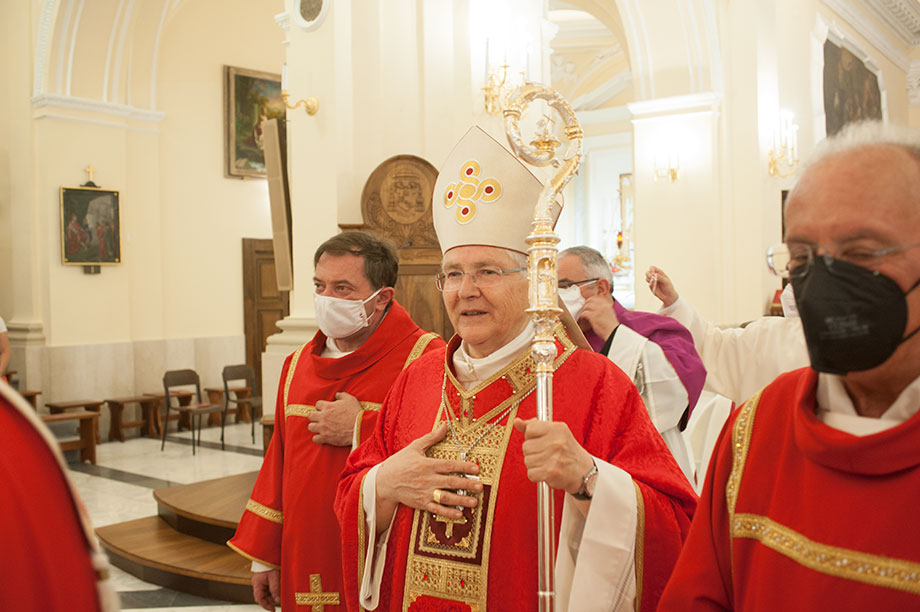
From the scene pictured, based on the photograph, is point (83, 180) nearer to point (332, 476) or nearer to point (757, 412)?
point (332, 476)

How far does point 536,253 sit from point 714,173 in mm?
7774

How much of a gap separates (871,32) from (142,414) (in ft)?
42.2

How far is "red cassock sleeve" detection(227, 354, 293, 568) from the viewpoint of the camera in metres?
2.78

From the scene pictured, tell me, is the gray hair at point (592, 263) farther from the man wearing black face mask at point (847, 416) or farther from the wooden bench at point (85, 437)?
the wooden bench at point (85, 437)

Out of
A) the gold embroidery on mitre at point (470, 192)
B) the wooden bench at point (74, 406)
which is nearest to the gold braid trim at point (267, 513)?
the gold embroidery on mitre at point (470, 192)

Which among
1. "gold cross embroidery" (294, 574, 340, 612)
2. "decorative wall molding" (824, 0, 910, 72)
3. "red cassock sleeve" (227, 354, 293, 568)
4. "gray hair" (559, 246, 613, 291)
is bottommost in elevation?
"gold cross embroidery" (294, 574, 340, 612)

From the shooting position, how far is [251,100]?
490 inches

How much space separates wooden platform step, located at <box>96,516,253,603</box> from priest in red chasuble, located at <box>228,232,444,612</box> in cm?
220

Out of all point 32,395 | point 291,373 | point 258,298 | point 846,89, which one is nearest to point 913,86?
point 846,89

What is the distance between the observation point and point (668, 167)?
912 cm

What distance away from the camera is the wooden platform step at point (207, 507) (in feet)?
18.1

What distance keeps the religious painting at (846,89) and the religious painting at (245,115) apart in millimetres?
8001

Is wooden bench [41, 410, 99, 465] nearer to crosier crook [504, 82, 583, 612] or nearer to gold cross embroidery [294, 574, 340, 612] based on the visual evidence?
gold cross embroidery [294, 574, 340, 612]

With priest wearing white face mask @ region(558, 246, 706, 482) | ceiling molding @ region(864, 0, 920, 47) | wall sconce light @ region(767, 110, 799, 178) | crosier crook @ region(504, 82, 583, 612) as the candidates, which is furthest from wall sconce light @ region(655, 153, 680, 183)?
crosier crook @ region(504, 82, 583, 612)
